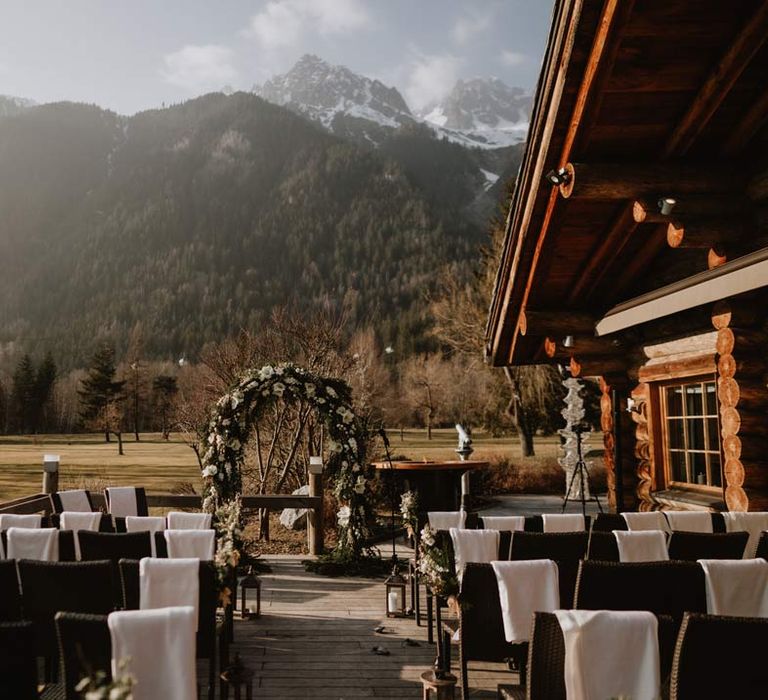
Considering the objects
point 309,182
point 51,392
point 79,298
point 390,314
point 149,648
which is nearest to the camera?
point 149,648

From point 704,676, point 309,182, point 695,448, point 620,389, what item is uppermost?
point 309,182

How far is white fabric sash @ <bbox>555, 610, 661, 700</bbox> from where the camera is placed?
254 cm

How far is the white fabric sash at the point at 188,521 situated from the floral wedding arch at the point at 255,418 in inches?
99.7

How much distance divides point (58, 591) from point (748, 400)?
5.59m

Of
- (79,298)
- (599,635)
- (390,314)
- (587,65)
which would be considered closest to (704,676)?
(599,635)

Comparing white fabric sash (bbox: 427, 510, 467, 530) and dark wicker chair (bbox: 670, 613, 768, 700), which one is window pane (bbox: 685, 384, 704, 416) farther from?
dark wicker chair (bbox: 670, 613, 768, 700)

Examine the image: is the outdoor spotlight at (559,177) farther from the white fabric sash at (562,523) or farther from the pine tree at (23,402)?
the pine tree at (23,402)

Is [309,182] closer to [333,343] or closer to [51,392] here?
[51,392]

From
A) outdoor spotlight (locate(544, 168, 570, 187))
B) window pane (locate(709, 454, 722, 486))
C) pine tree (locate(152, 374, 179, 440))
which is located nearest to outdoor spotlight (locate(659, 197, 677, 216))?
outdoor spotlight (locate(544, 168, 570, 187))

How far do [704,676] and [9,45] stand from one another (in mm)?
26795

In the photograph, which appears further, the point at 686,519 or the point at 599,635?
the point at 686,519

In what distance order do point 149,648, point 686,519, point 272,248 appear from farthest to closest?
1. point 272,248
2. point 686,519
3. point 149,648

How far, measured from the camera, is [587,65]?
5375mm

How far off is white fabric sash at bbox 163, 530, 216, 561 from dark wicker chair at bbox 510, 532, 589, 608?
2183 millimetres
